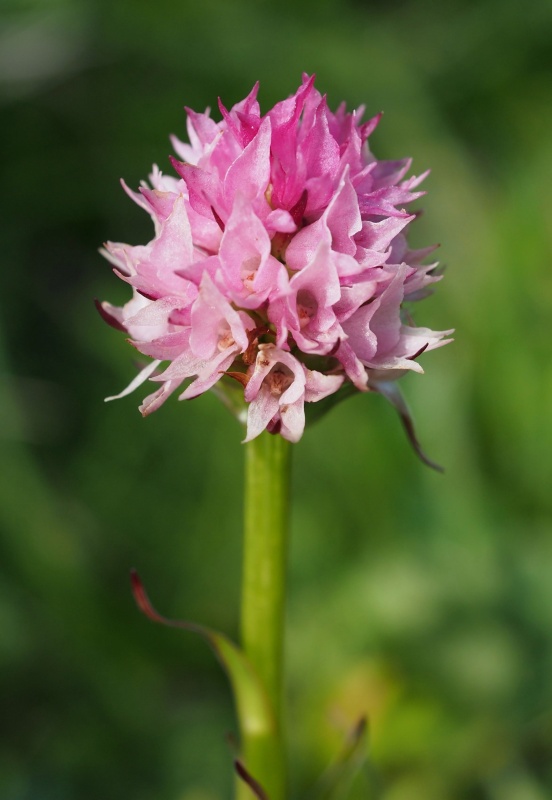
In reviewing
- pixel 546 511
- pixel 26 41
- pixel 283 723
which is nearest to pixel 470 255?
pixel 546 511

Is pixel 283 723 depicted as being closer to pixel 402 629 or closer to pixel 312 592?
pixel 402 629

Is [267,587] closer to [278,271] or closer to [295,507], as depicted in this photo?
[278,271]

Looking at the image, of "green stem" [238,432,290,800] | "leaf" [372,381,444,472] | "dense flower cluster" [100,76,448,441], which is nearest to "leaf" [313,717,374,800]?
"green stem" [238,432,290,800]

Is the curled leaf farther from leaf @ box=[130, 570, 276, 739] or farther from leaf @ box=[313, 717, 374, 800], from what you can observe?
leaf @ box=[313, 717, 374, 800]

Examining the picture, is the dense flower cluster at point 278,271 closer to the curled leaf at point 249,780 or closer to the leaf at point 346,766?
the curled leaf at point 249,780

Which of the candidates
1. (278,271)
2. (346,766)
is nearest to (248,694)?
(346,766)
